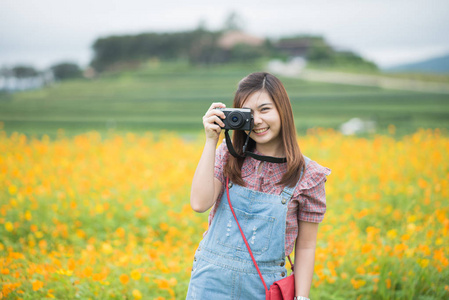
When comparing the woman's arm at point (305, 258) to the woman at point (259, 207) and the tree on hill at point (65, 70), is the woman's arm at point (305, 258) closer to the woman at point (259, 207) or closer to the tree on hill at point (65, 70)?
the woman at point (259, 207)

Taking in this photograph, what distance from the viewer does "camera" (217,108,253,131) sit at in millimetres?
1175

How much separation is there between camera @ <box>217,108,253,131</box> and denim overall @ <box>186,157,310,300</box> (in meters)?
0.26

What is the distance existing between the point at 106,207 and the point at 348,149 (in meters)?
3.60

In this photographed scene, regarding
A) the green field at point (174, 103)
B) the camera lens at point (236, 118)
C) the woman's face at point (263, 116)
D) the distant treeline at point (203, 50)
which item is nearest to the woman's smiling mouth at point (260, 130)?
the woman's face at point (263, 116)

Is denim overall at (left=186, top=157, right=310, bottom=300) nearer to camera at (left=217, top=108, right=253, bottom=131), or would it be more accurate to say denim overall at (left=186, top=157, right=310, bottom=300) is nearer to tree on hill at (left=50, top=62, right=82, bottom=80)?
camera at (left=217, top=108, right=253, bottom=131)

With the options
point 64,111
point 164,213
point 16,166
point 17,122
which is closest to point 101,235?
point 164,213

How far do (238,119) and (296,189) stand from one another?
34 cm

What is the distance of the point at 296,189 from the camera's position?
122 centimetres

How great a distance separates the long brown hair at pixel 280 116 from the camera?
1.24 metres

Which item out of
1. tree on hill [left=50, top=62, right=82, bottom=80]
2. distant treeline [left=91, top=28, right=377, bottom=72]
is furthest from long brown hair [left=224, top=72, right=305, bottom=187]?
tree on hill [left=50, top=62, right=82, bottom=80]

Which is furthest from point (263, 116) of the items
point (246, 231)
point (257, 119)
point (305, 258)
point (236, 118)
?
point (305, 258)

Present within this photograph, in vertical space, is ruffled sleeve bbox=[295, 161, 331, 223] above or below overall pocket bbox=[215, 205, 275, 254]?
above

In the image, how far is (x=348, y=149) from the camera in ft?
16.4

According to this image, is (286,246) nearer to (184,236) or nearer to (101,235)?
(184,236)
